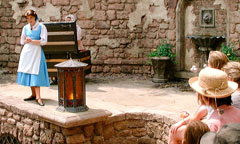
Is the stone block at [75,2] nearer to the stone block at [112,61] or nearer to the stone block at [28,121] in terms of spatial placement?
the stone block at [112,61]

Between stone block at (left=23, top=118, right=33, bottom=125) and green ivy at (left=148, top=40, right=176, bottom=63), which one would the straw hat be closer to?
stone block at (left=23, top=118, right=33, bottom=125)

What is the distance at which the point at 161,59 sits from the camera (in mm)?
8898

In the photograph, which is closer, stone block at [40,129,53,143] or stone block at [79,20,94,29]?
stone block at [40,129,53,143]

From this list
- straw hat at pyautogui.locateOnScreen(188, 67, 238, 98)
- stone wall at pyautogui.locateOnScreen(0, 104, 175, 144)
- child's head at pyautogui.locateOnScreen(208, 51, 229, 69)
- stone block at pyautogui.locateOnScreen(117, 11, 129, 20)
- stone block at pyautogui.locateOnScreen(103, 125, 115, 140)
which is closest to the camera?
straw hat at pyautogui.locateOnScreen(188, 67, 238, 98)

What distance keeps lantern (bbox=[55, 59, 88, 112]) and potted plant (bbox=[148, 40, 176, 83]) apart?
11.8 ft

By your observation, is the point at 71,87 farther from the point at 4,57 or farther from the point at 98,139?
the point at 4,57

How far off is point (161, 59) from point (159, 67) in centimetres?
20

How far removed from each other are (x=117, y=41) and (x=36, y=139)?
14.9 ft

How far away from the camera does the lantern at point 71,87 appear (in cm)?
553

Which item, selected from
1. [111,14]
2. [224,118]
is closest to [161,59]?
[111,14]

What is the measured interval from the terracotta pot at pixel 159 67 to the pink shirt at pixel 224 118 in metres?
5.30

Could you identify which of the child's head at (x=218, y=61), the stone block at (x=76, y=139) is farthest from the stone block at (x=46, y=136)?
the child's head at (x=218, y=61)

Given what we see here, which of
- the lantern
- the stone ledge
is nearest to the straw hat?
the stone ledge

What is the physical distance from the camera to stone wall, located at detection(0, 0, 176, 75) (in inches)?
374
